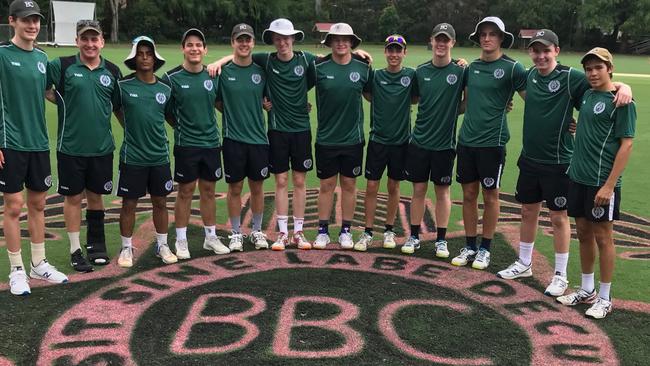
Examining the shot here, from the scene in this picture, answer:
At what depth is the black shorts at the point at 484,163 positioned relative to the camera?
5602mm

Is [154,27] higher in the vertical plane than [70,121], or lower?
higher

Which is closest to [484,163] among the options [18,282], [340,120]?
[340,120]

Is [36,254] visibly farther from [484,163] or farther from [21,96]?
[484,163]

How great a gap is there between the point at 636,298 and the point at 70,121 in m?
4.89

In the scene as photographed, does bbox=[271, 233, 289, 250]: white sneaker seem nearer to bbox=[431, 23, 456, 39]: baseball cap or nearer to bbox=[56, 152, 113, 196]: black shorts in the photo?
bbox=[56, 152, 113, 196]: black shorts

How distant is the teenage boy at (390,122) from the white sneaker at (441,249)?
1.53 ft

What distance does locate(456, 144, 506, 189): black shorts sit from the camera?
5.60 meters

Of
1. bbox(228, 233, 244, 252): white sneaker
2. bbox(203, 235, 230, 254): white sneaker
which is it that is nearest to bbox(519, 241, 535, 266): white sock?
bbox(228, 233, 244, 252): white sneaker

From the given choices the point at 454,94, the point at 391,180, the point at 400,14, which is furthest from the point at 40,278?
the point at 400,14

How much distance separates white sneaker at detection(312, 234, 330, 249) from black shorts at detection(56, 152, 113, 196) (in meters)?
2.03

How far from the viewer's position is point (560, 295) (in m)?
5.07

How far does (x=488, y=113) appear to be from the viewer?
556 cm

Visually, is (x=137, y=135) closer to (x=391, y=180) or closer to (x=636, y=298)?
(x=391, y=180)

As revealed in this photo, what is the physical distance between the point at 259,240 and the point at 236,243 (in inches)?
9.4
